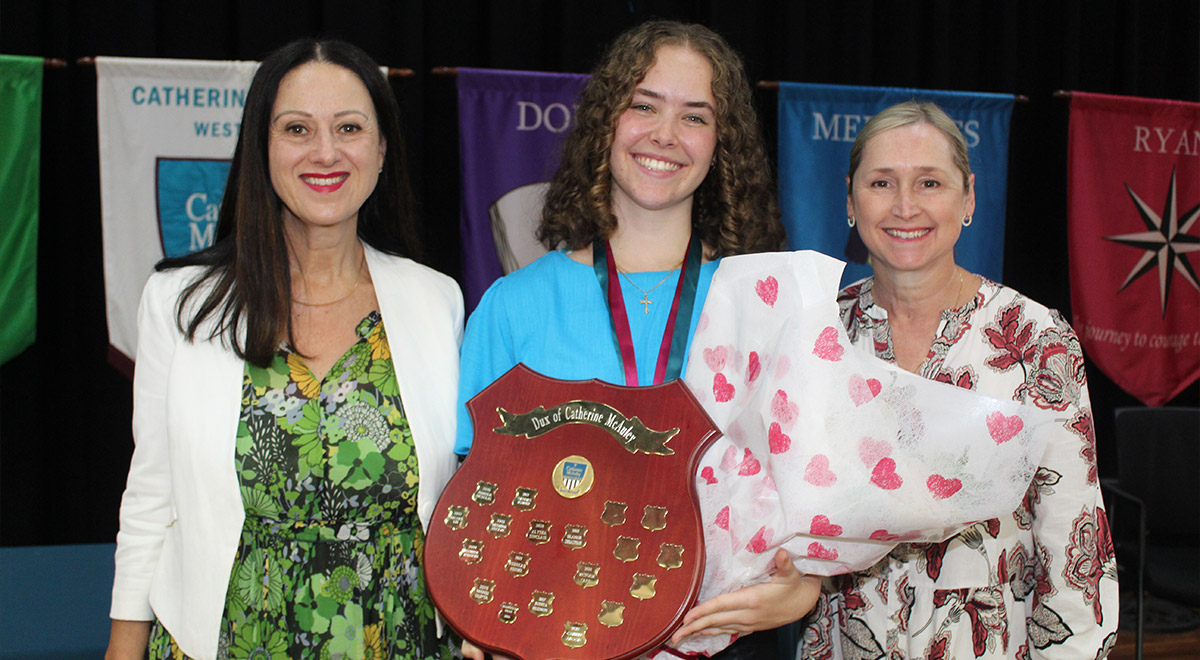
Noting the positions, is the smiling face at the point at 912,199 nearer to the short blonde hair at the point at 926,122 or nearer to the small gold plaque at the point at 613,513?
the short blonde hair at the point at 926,122

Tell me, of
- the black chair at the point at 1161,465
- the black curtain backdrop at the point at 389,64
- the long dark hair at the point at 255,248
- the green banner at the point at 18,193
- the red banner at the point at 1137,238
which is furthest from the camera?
the red banner at the point at 1137,238

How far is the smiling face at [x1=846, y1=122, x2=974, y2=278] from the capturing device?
64.1 inches

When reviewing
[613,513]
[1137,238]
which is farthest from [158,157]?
[1137,238]

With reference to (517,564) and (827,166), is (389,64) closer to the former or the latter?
(827,166)

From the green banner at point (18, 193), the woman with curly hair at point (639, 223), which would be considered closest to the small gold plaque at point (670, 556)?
the woman with curly hair at point (639, 223)

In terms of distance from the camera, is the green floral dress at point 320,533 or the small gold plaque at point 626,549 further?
the green floral dress at point 320,533

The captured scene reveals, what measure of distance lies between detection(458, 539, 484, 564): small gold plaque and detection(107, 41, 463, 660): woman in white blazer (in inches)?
11.6

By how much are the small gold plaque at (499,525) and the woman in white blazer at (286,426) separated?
1.00ft

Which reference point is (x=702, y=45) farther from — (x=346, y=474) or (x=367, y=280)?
(x=346, y=474)

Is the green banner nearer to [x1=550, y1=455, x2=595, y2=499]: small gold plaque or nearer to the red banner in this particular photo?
[x1=550, y1=455, x2=595, y2=499]: small gold plaque

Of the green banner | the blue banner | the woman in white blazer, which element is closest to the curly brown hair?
the woman in white blazer

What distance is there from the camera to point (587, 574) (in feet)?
4.15

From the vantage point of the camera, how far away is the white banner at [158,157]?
3.32 meters

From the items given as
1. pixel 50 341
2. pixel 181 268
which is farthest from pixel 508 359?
pixel 50 341
